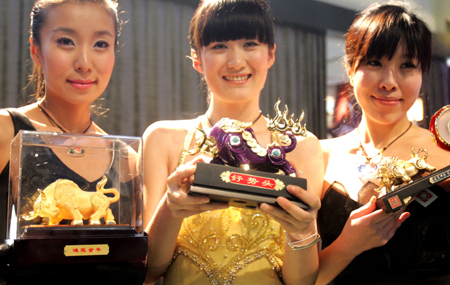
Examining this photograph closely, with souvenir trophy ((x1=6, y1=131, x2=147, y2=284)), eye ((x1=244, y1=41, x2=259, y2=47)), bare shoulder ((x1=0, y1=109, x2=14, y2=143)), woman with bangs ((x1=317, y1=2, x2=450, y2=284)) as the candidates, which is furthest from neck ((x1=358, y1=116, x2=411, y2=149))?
bare shoulder ((x1=0, y1=109, x2=14, y2=143))

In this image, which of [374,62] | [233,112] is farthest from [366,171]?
[233,112]

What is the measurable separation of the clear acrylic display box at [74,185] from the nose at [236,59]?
1.32 feet

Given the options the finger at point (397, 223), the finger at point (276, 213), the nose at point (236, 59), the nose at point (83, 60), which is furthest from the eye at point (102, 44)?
the finger at point (397, 223)

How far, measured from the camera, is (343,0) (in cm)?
512

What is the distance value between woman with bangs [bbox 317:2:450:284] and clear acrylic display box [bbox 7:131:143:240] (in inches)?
27.3

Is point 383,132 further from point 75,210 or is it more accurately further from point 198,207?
point 75,210

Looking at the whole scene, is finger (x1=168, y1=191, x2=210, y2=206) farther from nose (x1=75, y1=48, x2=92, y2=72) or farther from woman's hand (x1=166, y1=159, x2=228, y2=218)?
nose (x1=75, y1=48, x2=92, y2=72)

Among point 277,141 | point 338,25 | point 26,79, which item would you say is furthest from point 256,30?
point 338,25

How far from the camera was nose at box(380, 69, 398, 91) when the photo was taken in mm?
1628

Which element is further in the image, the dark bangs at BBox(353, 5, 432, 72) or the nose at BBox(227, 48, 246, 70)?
the dark bangs at BBox(353, 5, 432, 72)

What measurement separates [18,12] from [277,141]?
280 centimetres

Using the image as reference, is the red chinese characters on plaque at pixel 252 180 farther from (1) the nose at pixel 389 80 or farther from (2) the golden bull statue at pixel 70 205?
(1) the nose at pixel 389 80

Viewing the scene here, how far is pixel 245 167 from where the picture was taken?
1276 mm

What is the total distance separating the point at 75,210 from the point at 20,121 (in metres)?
0.41
